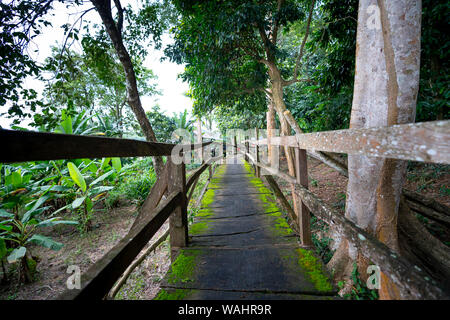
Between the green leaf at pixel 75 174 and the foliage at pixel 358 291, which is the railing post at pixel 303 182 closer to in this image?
the foliage at pixel 358 291

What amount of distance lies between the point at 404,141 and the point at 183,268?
160cm

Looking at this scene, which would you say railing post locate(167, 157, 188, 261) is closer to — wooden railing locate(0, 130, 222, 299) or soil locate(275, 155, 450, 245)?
wooden railing locate(0, 130, 222, 299)

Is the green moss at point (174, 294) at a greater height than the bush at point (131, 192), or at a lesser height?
greater

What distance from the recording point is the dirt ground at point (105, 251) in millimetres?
2812

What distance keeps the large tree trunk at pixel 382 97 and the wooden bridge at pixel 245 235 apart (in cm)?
60

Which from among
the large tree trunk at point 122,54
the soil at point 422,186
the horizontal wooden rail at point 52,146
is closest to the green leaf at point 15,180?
the large tree trunk at point 122,54

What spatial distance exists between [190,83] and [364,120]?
441 centimetres

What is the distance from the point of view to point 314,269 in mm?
1471

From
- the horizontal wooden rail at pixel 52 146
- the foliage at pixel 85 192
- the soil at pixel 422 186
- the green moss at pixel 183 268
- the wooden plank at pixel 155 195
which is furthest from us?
the foliage at pixel 85 192

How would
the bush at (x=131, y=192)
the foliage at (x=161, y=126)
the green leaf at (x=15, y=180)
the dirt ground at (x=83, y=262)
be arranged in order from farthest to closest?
the foliage at (x=161, y=126) → the bush at (x=131, y=192) → the green leaf at (x=15, y=180) → the dirt ground at (x=83, y=262)

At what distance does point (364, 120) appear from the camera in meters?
1.92

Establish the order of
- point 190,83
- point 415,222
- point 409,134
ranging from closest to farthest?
1. point 409,134
2. point 415,222
3. point 190,83
